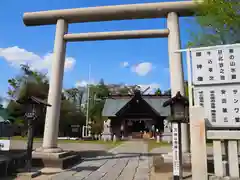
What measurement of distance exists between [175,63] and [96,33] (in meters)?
3.53

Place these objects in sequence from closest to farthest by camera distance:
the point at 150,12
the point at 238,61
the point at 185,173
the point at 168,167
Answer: the point at 238,61, the point at 185,173, the point at 168,167, the point at 150,12

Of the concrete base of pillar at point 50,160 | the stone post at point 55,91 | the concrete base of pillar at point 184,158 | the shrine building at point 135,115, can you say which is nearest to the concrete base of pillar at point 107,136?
the shrine building at point 135,115

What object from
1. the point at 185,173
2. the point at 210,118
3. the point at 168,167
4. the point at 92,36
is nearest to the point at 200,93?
the point at 210,118

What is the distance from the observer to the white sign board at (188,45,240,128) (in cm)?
523

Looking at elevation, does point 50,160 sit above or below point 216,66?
below

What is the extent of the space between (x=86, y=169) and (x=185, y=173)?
134 inches

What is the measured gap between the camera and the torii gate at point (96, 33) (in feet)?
28.4

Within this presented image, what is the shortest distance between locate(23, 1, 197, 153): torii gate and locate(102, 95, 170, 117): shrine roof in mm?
17146

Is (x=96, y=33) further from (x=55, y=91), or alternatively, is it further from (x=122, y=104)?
(x=122, y=104)

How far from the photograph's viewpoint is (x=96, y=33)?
9531mm

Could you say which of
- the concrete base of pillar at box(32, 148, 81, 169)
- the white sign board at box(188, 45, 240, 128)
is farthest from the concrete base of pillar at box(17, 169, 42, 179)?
the white sign board at box(188, 45, 240, 128)

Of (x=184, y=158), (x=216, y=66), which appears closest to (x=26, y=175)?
(x=184, y=158)

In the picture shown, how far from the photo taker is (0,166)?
674 centimetres

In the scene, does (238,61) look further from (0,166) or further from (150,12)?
(0,166)
